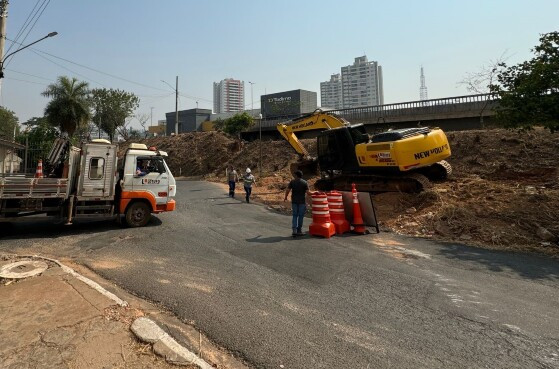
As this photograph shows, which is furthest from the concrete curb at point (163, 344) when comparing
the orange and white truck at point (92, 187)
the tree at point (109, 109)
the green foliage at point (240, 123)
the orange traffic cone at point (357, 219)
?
the tree at point (109, 109)

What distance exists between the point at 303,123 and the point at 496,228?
10.8 meters

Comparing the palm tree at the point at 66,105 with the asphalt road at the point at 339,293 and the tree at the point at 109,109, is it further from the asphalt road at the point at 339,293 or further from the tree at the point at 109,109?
the asphalt road at the point at 339,293

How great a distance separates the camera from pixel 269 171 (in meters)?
27.3

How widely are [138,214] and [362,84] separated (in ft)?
335

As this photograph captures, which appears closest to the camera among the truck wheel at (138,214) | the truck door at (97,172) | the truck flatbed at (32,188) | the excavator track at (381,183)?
the truck flatbed at (32,188)

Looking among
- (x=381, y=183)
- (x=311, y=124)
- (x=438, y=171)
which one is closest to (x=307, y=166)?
(x=311, y=124)

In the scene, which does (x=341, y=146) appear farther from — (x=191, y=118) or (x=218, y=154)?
(x=191, y=118)

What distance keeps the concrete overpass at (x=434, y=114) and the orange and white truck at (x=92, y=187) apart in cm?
1924

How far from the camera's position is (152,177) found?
10359 millimetres

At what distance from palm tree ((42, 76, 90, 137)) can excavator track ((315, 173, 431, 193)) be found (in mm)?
30415

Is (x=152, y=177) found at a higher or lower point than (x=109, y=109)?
lower

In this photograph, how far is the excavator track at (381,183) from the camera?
12.6 m

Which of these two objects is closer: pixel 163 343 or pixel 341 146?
pixel 163 343

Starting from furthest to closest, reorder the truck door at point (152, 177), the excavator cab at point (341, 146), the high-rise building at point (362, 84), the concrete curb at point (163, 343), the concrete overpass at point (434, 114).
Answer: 1. the high-rise building at point (362, 84)
2. the concrete overpass at point (434, 114)
3. the excavator cab at point (341, 146)
4. the truck door at point (152, 177)
5. the concrete curb at point (163, 343)
